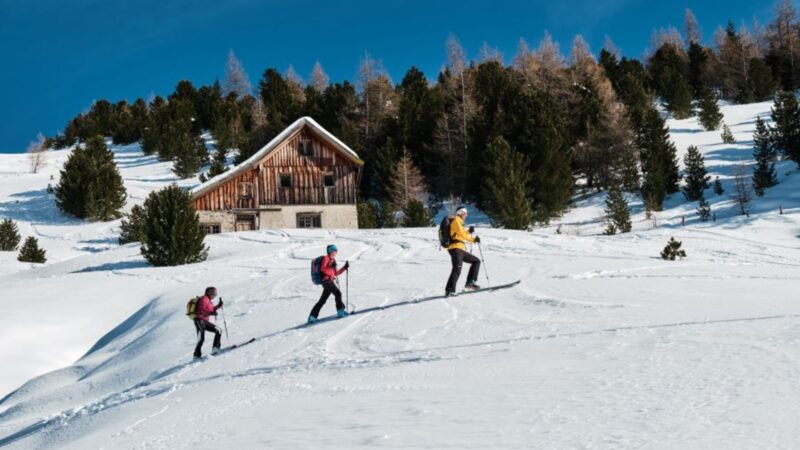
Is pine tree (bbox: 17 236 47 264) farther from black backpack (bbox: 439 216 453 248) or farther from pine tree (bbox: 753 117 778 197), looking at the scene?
pine tree (bbox: 753 117 778 197)

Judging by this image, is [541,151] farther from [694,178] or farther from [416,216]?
[416,216]

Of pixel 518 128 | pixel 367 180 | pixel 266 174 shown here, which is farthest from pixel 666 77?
pixel 266 174

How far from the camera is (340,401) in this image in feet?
18.1

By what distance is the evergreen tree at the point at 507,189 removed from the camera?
96.3 ft

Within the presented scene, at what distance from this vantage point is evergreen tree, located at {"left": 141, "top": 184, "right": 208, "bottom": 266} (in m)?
22.3

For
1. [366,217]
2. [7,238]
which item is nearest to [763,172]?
[366,217]

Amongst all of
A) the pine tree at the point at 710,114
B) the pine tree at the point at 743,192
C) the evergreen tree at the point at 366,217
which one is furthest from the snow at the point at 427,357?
the pine tree at the point at 710,114

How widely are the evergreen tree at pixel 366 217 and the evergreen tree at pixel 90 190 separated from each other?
1691cm

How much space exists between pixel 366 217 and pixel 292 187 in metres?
4.78

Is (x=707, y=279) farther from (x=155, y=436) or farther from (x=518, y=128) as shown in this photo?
(x=518, y=128)

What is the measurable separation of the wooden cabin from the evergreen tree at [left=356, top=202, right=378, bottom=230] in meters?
0.34

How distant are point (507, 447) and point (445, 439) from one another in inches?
18.3

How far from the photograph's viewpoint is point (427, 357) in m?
7.04

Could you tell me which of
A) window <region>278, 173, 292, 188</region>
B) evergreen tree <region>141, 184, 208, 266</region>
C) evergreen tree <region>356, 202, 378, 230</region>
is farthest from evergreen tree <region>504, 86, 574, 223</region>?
evergreen tree <region>141, 184, 208, 266</region>
